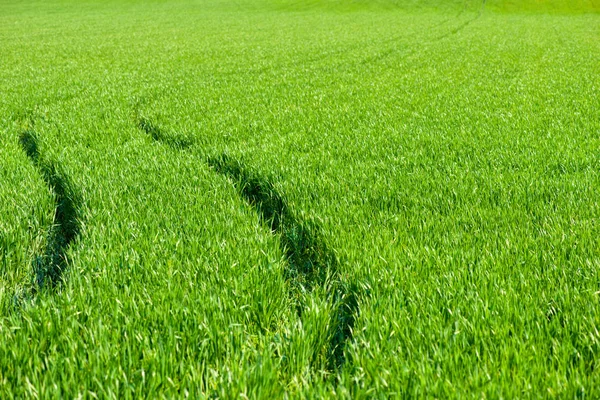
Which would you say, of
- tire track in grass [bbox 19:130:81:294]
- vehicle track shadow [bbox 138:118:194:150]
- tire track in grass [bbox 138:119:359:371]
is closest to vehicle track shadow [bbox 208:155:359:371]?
tire track in grass [bbox 138:119:359:371]

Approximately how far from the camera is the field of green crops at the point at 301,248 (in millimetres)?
2152

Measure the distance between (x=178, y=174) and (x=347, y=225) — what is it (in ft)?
6.81

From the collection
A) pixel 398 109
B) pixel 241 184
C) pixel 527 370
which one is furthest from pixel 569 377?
pixel 398 109

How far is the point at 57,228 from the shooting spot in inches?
166

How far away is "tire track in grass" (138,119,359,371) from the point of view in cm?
265

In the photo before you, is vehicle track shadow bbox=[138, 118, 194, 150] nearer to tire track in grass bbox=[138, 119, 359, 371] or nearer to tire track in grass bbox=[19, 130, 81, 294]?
tire track in grass bbox=[138, 119, 359, 371]

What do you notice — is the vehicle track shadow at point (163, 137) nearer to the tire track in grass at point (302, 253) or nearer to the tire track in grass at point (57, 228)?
the tire track in grass at point (302, 253)

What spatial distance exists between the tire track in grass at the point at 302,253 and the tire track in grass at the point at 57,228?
1.47 meters

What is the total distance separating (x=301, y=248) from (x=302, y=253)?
0.06 meters

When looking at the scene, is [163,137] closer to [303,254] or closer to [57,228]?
[57,228]

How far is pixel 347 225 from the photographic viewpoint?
12.3 feet

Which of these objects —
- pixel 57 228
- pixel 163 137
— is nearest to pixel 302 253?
pixel 57 228

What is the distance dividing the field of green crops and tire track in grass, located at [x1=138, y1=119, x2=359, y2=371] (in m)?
0.02

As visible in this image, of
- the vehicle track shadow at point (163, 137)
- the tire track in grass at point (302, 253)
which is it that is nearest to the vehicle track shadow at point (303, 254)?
the tire track in grass at point (302, 253)
